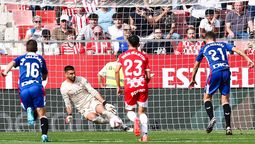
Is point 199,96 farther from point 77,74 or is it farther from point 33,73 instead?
point 33,73

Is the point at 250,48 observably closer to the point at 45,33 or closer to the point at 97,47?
the point at 97,47

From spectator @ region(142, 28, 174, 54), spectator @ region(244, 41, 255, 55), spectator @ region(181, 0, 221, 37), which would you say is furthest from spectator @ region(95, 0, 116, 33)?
spectator @ region(244, 41, 255, 55)

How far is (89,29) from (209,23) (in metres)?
3.28

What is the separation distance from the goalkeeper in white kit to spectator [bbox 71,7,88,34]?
3.58 m

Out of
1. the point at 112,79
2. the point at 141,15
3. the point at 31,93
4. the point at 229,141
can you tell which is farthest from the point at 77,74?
the point at 229,141

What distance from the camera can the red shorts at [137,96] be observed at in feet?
58.9

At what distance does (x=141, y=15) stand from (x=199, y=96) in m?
2.90

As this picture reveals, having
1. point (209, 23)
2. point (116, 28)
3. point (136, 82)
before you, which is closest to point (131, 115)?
point (136, 82)

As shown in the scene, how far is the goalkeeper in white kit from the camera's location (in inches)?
875

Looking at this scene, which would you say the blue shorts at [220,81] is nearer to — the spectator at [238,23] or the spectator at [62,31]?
the spectator at [238,23]

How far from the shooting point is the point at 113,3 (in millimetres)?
→ 25328

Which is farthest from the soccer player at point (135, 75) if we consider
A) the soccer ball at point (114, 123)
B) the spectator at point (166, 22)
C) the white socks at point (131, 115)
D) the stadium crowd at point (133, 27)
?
the spectator at point (166, 22)

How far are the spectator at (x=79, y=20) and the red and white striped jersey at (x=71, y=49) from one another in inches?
28.0

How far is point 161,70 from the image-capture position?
24.5 metres
